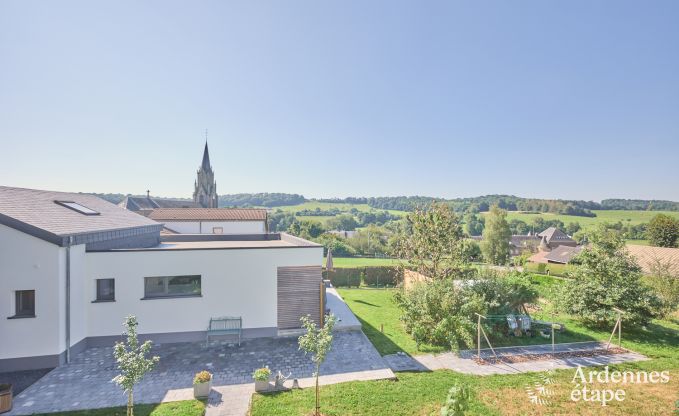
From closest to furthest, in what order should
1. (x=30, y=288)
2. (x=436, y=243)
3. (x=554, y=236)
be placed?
(x=30, y=288) < (x=436, y=243) < (x=554, y=236)

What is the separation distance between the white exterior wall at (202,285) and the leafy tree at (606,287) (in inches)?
494

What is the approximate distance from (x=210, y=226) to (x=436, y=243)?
71.9 feet

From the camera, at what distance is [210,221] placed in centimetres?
2962

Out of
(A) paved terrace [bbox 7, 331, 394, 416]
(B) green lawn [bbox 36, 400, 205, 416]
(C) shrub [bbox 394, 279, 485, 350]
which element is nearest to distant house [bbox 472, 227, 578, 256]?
(C) shrub [bbox 394, 279, 485, 350]

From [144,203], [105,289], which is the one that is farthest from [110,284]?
[144,203]

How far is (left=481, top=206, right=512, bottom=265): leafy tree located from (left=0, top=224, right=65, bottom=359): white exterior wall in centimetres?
4222

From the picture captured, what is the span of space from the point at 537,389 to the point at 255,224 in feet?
85.8

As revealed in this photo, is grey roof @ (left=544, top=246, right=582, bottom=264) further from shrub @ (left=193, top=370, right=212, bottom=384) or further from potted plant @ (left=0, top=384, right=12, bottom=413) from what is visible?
potted plant @ (left=0, top=384, right=12, bottom=413)

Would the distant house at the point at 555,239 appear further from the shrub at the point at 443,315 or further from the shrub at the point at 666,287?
the shrub at the point at 443,315

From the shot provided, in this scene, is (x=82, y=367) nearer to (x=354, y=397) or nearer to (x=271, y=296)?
(x=271, y=296)

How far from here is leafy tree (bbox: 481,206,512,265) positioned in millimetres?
40312

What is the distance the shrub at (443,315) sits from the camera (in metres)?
11.5

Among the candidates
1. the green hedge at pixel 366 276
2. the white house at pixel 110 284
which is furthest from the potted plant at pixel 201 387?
the green hedge at pixel 366 276

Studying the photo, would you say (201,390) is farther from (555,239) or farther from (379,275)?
(555,239)
